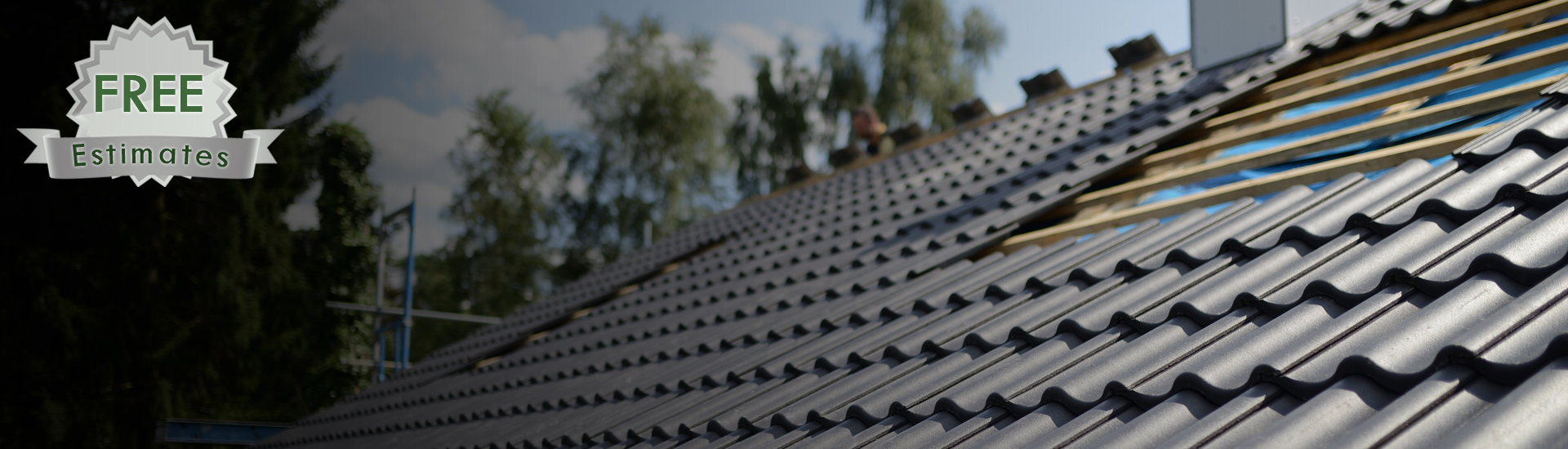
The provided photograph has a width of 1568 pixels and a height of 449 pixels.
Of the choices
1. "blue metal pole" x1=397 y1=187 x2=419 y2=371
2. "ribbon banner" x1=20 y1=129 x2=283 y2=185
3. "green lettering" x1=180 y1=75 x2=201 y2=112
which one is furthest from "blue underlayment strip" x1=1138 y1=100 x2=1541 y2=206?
"ribbon banner" x1=20 y1=129 x2=283 y2=185

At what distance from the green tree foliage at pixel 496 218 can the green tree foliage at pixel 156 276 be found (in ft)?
19.6

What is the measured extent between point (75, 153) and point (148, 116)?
3.80 meters

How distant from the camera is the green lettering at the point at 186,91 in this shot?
10.6m

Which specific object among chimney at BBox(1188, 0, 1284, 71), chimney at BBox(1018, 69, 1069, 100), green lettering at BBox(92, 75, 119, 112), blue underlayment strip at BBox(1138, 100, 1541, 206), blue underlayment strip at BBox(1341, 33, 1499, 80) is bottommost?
blue underlayment strip at BBox(1138, 100, 1541, 206)

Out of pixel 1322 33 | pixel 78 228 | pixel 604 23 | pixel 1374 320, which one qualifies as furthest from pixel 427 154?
pixel 1374 320

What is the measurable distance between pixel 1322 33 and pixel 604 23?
66.1 ft

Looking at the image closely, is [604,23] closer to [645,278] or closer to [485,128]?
[485,128]

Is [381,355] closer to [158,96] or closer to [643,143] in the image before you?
[158,96]

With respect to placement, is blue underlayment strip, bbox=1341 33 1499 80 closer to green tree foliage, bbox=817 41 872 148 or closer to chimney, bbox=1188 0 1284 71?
chimney, bbox=1188 0 1284 71

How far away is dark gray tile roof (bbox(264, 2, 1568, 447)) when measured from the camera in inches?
52.1

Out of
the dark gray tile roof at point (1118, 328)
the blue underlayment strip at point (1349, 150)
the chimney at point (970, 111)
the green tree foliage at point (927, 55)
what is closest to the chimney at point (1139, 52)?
the dark gray tile roof at point (1118, 328)

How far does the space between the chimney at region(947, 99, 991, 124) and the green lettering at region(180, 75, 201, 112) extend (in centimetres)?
866

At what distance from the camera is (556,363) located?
474 cm

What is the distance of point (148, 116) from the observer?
10359 mm
